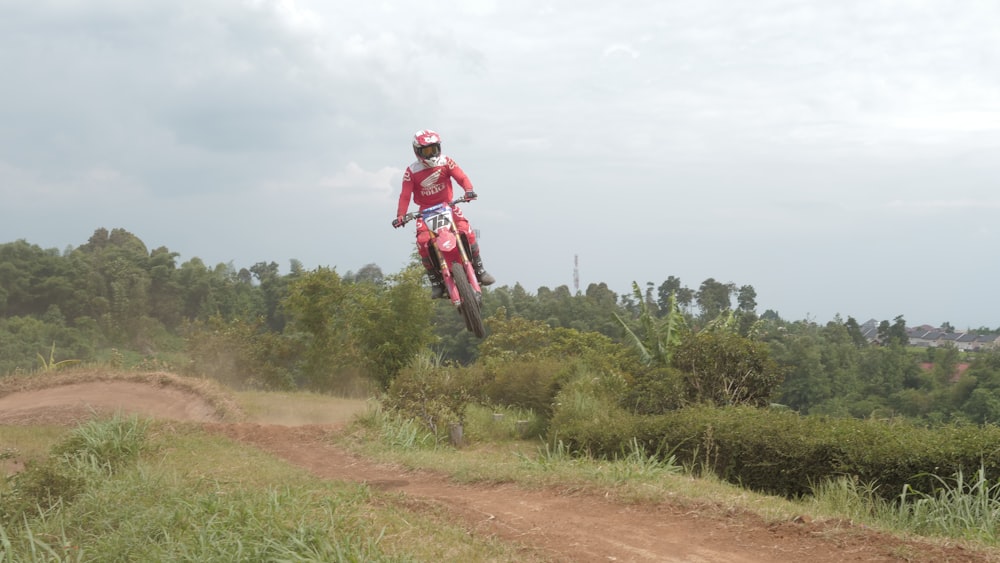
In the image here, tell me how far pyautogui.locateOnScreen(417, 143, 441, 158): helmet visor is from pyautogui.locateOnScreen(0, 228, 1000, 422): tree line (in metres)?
7.26

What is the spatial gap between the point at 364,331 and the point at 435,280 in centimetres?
1655

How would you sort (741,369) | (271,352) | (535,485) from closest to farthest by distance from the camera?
(535,485)
(741,369)
(271,352)

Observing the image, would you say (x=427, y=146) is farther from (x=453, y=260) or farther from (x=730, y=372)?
(x=730, y=372)

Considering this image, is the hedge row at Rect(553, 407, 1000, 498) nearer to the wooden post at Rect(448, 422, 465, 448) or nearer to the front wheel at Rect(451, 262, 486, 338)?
the wooden post at Rect(448, 422, 465, 448)

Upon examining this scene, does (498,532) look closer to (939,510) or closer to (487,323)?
(939,510)

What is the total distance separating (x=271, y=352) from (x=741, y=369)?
25.9m

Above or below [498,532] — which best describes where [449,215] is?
above

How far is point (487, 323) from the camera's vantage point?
102 ft

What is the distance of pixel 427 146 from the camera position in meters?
9.39

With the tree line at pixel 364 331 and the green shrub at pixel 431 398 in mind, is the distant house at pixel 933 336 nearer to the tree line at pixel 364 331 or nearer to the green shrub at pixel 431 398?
the tree line at pixel 364 331

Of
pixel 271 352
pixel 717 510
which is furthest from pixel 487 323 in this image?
pixel 717 510

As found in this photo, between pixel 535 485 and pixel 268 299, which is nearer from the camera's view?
pixel 535 485

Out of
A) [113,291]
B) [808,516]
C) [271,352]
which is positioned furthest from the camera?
[113,291]

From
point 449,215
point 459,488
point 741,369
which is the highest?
point 449,215
